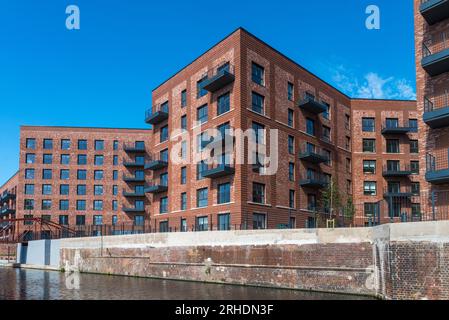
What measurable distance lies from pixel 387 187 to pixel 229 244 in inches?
1226

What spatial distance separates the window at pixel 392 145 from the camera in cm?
5222

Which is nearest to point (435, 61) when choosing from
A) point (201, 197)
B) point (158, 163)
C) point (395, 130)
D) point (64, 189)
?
point (201, 197)

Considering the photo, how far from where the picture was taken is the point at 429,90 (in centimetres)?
2550

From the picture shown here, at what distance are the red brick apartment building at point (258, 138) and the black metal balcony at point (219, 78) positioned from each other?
8 centimetres

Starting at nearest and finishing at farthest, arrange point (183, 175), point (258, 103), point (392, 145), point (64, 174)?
1. point (258, 103)
2. point (183, 175)
3. point (392, 145)
4. point (64, 174)

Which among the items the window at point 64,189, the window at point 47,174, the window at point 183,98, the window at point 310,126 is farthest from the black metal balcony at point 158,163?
the window at point 47,174

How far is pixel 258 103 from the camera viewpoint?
3725 cm

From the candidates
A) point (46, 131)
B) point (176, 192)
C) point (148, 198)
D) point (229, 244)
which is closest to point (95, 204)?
point (148, 198)

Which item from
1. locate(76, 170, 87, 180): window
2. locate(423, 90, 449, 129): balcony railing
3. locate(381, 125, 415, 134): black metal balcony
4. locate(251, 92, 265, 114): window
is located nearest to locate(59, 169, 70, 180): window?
locate(76, 170, 87, 180): window

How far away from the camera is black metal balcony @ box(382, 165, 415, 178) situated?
5012 cm

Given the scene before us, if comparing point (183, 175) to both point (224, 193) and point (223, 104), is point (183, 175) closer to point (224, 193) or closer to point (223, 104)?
point (224, 193)

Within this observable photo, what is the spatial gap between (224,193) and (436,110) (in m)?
17.1

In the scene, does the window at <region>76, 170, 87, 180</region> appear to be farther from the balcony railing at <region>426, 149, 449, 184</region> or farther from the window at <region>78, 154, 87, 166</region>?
the balcony railing at <region>426, 149, 449, 184</region>

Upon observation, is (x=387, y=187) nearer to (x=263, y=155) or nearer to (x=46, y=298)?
(x=263, y=155)
